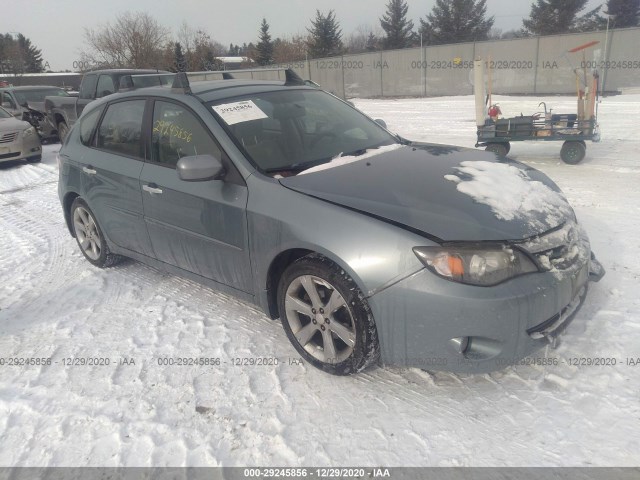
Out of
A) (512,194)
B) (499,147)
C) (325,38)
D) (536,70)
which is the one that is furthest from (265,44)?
(512,194)

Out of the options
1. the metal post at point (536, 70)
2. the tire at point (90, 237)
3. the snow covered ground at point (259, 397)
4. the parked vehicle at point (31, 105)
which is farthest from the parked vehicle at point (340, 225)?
the metal post at point (536, 70)

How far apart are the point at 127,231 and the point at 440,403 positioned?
286 centimetres

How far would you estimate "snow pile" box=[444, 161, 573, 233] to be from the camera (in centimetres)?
266

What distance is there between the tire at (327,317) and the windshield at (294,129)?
0.75 m

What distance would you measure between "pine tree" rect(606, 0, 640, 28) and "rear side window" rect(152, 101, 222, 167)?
4634 centimetres

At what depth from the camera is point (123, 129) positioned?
4.06 m

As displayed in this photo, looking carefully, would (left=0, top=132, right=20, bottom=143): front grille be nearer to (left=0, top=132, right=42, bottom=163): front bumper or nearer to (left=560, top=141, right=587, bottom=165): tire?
(left=0, top=132, right=42, bottom=163): front bumper

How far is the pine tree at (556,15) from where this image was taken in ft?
130

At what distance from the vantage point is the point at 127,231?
158 inches

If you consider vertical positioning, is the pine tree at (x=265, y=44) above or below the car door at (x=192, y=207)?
above

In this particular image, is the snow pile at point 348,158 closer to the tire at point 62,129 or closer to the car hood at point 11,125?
the car hood at point 11,125

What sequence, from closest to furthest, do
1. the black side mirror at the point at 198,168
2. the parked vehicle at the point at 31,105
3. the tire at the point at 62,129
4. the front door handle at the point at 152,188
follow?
the black side mirror at the point at 198,168 → the front door handle at the point at 152,188 → the tire at the point at 62,129 → the parked vehicle at the point at 31,105

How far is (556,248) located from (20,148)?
37.4 feet

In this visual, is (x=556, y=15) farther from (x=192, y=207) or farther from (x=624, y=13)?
(x=192, y=207)
